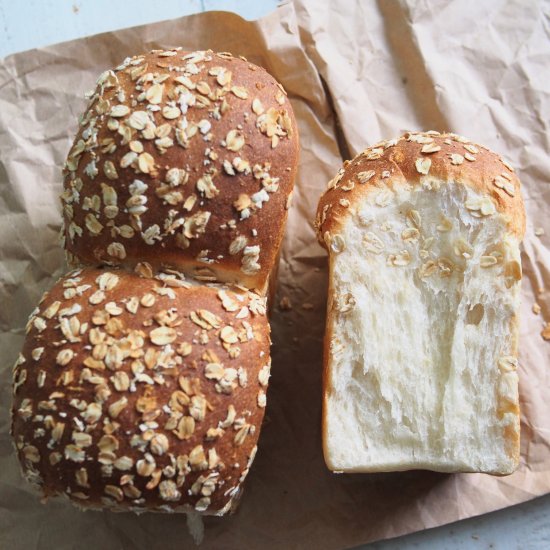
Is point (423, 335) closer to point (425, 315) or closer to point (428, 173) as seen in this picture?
point (425, 315)

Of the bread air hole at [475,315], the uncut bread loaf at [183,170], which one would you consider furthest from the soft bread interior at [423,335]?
the uncut bread loaf at [183,170]

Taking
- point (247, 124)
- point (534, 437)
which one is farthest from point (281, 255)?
point (534, 437)

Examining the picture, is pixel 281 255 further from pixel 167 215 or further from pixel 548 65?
pixel 548 65

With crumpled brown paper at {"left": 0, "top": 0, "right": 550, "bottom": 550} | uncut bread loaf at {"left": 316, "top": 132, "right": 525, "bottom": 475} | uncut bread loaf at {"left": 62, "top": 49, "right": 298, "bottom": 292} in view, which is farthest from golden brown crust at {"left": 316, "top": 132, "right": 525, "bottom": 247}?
crumpled brown paper at {"left": 0, "top": 0, "right": 550, "bottom": 550}

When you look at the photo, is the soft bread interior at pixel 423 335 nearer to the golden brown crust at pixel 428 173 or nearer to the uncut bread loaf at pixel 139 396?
Result: the golden brown crust at pixel 428 173

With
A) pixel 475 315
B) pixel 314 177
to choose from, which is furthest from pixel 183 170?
pixel 475 315

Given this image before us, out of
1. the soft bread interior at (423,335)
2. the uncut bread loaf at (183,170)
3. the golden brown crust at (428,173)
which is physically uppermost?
the uncut bread loaf at (183,170)
